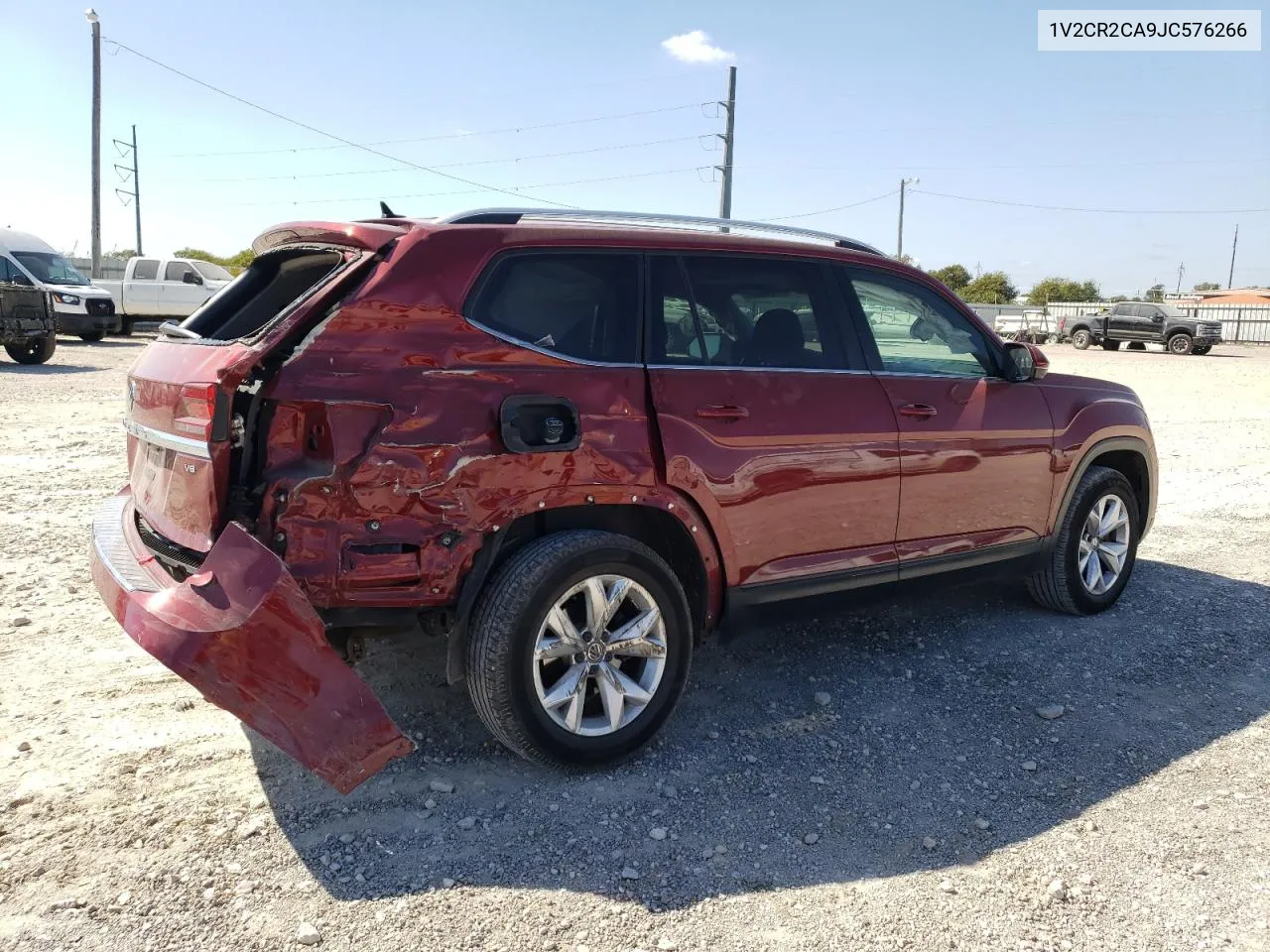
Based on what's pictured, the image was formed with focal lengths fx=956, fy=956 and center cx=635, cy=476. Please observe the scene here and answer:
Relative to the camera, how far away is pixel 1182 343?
32.6 metres

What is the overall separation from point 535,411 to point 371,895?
155 centimetres

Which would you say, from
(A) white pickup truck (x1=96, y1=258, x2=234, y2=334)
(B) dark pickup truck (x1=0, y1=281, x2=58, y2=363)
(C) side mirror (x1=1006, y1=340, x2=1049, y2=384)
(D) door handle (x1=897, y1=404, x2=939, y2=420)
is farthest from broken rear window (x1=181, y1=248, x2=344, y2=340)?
(A) white pickup truck (x1=96, y1=258, x2=234, y2=334)

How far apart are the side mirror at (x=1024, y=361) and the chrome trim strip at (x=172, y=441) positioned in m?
3.60

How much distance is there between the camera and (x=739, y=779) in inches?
133

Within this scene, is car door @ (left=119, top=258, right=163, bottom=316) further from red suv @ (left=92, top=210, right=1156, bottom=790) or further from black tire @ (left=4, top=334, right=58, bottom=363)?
red suv @ (left=92, top=210, right=1156, bottom=790)

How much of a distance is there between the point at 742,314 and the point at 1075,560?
8.04 ft

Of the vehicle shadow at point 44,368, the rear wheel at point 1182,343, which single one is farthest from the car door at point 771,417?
the rear wheel at point 1182,343

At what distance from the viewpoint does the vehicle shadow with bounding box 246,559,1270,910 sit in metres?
2.89

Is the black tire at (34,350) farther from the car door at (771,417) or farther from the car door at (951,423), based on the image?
the car door at (951,423)

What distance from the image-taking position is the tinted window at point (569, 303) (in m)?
3.26

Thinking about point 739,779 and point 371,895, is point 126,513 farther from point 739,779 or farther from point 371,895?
point 739,779

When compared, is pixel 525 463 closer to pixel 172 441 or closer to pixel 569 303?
pixel 569 303

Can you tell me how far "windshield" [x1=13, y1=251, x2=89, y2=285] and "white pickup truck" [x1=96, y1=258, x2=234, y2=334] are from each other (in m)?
1.99

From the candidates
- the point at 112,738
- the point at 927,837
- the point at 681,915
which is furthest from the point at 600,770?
the point at 112,738
